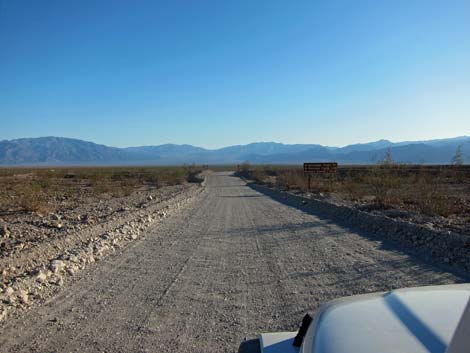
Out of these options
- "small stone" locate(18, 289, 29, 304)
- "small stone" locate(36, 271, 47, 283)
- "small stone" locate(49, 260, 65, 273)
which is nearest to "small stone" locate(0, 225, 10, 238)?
"small stone" locate(49, 260, 65, 273)

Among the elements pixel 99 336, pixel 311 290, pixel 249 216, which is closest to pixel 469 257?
pixel 311 290

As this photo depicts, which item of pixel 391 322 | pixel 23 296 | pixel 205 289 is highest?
pixel 391 322

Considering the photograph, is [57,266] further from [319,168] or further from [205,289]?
[319,168]

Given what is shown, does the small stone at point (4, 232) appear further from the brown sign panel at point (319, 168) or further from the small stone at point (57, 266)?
the brown sign panel at point (319, 168)

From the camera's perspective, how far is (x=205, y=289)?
677cm

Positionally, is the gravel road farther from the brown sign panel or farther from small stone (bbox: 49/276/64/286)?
the brown sign panel

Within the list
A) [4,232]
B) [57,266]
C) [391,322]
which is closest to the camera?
[391,322]

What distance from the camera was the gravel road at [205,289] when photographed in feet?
16.0

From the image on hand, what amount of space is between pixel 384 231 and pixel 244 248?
4.37 metres

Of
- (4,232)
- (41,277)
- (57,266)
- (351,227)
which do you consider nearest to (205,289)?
(41,277)

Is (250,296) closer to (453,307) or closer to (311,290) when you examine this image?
(311,290)

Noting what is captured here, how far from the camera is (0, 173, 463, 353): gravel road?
489 cm

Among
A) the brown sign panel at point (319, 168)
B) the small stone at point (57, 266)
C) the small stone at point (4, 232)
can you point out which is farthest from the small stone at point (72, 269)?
the brown sign panel at point (319, 168)

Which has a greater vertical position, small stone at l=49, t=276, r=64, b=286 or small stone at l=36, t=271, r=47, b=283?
small stone at l=36, t=271, r=47, b=283
